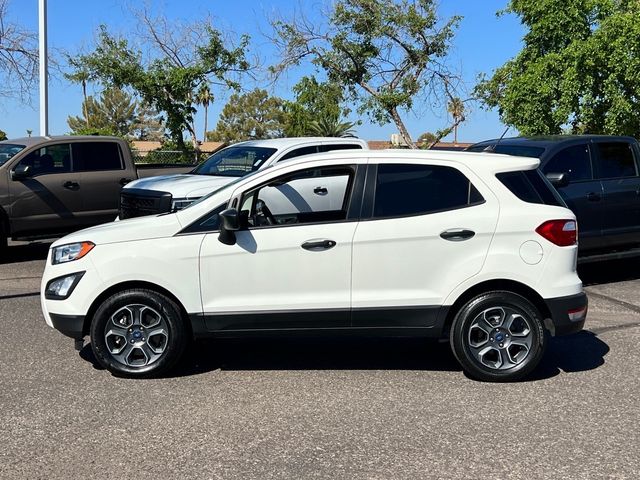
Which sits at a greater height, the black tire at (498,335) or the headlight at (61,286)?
the headlight at (61,286)

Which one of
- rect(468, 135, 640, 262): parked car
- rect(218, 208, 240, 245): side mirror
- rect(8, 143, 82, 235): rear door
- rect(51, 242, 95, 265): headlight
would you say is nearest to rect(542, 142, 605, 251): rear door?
rect(468, 135, 640, 262): parked car

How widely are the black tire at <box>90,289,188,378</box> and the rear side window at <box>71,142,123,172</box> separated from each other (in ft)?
21.5

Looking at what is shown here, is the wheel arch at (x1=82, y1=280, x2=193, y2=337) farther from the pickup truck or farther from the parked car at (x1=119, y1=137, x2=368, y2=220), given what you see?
the pickup truck

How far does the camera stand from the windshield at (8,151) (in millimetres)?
10992

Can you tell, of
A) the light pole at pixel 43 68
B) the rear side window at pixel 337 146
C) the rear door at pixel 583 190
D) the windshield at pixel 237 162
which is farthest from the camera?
the light pole at pixel 43 68

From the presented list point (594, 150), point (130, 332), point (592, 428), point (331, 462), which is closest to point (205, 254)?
point (130, 332)

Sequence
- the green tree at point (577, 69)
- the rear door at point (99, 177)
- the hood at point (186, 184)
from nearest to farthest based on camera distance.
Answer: the hood at point (186, 184) → the rear door at point (99, 177) → the green tree at point (577, 69)

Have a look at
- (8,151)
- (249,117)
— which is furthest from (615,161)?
(249,117)

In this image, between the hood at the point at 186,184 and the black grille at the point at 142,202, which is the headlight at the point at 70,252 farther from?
the hood at the point at 186,184

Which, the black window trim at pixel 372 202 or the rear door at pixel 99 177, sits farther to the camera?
the rear door at pixel 99 177

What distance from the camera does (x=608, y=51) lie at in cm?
1447

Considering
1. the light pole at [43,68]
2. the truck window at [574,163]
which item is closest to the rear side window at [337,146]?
the truck window at [574,163]

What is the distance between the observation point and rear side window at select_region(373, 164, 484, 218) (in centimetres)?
553

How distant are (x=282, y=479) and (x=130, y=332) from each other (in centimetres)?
214
